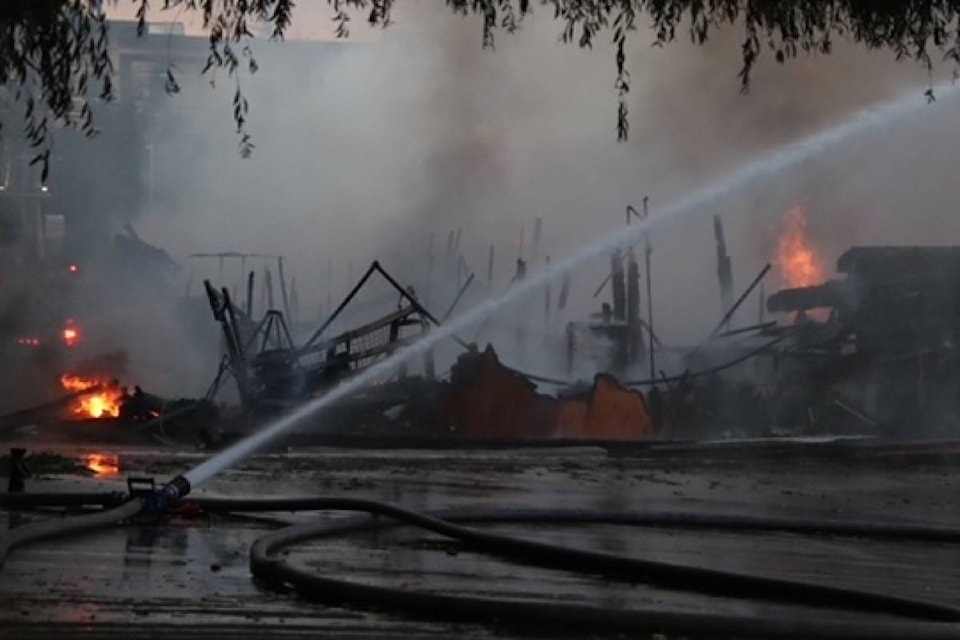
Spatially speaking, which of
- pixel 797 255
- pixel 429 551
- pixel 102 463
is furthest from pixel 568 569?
pixel 797 255

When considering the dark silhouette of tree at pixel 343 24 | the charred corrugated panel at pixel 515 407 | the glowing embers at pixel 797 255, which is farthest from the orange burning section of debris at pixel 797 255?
the dark silhouette of tree at pixel 343 24

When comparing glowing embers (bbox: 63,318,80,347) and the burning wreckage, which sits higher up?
glowing embers (bbox: 63,318,80,347)

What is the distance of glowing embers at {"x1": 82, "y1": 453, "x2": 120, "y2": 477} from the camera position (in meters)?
19.0

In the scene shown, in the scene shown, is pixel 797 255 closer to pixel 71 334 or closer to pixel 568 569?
pixel 71 334

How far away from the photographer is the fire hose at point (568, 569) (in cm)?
730

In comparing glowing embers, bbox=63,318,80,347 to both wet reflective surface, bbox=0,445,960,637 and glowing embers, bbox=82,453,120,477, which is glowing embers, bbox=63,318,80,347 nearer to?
glowing embers, bbox=82,453,120,477

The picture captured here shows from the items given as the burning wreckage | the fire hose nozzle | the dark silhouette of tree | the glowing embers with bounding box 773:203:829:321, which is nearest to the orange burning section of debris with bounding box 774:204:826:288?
the glowing embers with bounding box 773:203:829:321

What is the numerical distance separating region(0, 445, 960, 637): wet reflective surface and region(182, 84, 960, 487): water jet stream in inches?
205

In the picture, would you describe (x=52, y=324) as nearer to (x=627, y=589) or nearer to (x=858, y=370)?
(x=858, y=370)

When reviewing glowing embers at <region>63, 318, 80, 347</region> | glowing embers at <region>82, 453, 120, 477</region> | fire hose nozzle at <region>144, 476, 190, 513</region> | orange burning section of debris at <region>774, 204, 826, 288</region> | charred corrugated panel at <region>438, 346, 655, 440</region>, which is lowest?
fire hose nozzle at <region>144, 476, 190, 513</region>

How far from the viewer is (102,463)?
21156 mm

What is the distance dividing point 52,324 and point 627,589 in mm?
44326

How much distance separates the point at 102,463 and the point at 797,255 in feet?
114

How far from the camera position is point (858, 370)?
3519 centimetres
